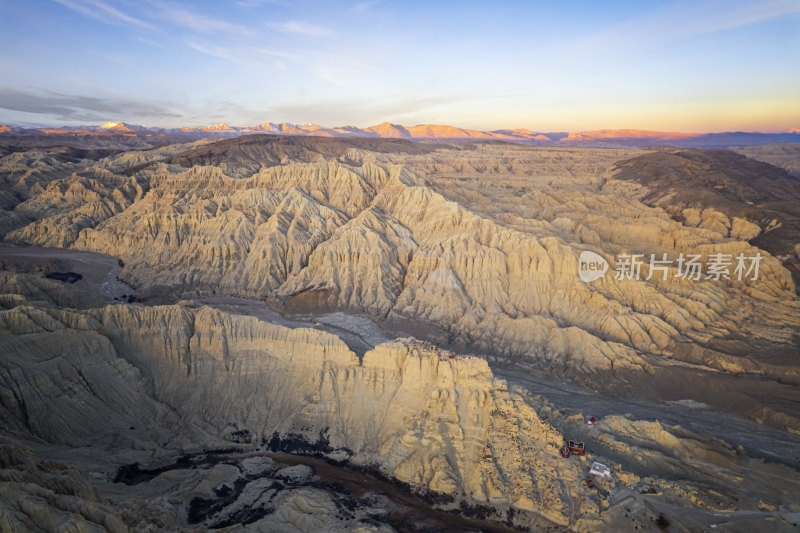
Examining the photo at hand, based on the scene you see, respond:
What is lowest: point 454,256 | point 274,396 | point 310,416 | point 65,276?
point 310,416

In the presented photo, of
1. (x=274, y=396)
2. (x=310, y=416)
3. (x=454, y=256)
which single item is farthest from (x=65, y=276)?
(x=454, y=256)

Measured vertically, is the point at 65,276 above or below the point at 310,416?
above

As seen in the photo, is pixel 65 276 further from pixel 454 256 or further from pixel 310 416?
pixel 454 256

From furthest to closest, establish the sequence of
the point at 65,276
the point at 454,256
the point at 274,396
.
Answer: the point at 65,276
the point at 454,256
the point at 274,396

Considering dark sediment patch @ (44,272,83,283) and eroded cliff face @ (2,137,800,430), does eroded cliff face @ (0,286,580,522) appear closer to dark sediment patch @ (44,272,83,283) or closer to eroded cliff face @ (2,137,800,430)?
eroded cliff face @ (2,137,800,430)

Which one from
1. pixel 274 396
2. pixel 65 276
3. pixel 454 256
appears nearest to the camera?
pixel 274 396

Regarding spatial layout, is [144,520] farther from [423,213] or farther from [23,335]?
[423,213]

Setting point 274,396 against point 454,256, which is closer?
point 274,396

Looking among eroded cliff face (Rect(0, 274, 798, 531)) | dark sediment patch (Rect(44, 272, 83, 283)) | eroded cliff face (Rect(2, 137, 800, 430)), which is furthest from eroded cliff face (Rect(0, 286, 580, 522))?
dark sediment patch (Rect(44, 272, 83, 283))
